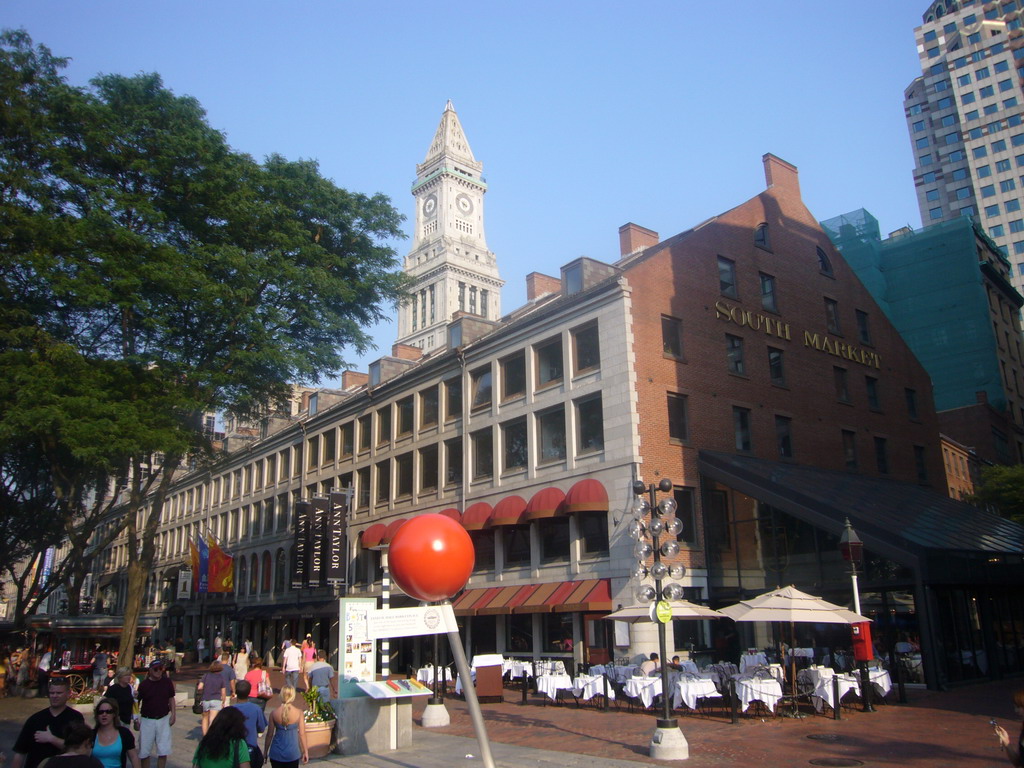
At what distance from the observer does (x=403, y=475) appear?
126 ft

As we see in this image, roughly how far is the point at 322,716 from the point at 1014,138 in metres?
118

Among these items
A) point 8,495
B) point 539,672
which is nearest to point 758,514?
point 539,672

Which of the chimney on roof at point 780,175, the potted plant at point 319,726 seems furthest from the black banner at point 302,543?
the chimney on roof at point 780,175

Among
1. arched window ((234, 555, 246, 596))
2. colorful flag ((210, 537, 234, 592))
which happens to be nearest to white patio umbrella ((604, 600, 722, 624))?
colorful flag ((210, 537, 234, 592))

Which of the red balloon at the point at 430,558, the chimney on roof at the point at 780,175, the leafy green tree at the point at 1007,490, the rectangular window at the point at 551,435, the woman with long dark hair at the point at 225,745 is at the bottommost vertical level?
the woman with long dark hair at the point at 225,745

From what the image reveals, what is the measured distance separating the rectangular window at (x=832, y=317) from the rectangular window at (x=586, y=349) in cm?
1237

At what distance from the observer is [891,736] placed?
14.6 metres

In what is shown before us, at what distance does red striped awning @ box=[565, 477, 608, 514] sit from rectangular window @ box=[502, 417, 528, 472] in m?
3.83

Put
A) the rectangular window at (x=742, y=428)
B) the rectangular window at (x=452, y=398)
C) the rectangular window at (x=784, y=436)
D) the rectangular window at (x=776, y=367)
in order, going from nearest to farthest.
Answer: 1. the rectangular window at (x=742, y=428)
2. the rectangular window at (x=784, y=436)
3. the rectangular window at (x=776, y=367)
4. the rectangular window at (x=452, y=398)

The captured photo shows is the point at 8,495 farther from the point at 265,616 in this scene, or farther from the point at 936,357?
the point at 936,357

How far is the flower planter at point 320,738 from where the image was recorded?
14.0 meters

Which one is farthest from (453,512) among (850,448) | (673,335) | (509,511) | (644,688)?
(850,448)

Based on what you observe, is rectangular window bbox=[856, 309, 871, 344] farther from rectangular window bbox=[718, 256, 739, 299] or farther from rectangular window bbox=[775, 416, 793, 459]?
rectangular window bbox=[718, 256, 739, 299]

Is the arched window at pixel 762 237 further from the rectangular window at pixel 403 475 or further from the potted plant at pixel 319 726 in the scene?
the potted plant at pixel 319 726
